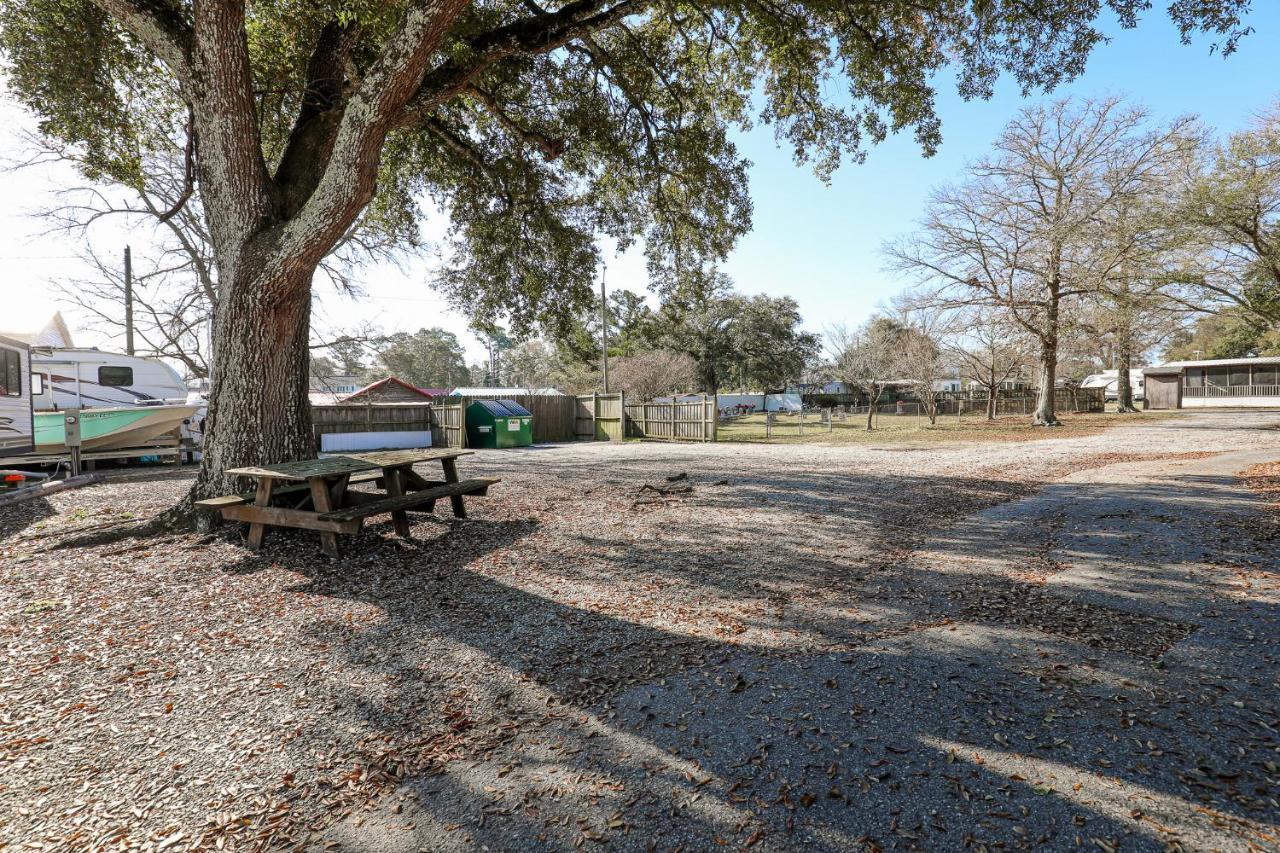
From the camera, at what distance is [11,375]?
8844 mm

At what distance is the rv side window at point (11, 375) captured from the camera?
8.67m

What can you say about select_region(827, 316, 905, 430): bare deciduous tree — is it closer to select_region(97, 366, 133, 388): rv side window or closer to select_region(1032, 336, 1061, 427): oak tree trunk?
select_region(1032, 336, 1061, 427): oak tree trunk

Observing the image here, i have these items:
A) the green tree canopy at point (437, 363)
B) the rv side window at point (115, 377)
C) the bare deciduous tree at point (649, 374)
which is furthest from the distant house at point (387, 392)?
the green tree canopy at point (437, 363)

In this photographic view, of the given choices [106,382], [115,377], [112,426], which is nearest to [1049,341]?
[112,426]

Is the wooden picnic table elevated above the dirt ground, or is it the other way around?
the wooden picnic table

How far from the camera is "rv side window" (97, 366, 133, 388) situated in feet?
44.7

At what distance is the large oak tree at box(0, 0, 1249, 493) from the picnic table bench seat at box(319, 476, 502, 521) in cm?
142

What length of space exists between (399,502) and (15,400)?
850 cm

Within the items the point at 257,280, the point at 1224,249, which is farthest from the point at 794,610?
the point at 1224,249

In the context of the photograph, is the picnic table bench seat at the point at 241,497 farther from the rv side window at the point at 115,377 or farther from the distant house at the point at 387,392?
the distant house at the point at 387,392

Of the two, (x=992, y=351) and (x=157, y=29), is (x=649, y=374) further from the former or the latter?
(x=157, y=29)

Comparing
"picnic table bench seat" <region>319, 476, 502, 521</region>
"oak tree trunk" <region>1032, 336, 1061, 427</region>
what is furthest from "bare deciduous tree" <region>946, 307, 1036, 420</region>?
"picnic table bench seat" <region>319, 476, 502, 521</region>

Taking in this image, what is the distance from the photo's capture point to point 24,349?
30.4ft

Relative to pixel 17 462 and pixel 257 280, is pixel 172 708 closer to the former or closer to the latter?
pixel 257 280
